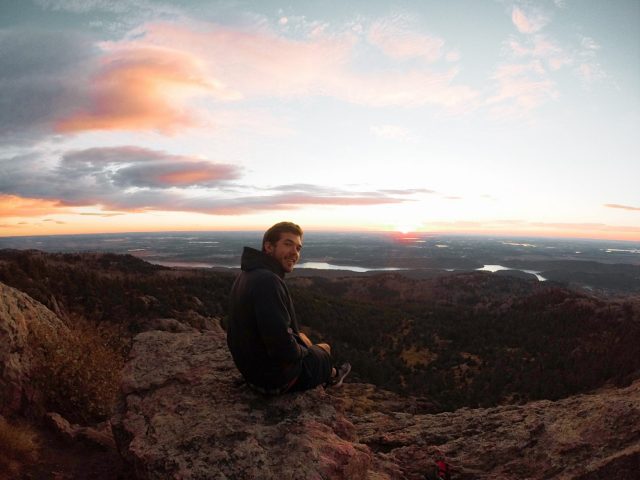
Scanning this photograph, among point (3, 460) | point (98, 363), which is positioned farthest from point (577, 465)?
point (98, 363)

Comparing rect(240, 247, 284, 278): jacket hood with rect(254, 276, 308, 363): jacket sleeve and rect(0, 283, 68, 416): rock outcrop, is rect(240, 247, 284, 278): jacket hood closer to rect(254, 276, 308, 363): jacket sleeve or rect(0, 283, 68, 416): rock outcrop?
rect(254, 276, 308, 363): jacket sleeve

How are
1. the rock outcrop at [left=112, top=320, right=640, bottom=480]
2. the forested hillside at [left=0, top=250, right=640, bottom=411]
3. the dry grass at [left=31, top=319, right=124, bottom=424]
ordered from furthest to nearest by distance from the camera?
the forested hillside at [left=0, top=250, right=640, bottom=411] → the dry grass at [left=31, top=319, right=124, bottom=424] → the rock outcrop at [left=112, top=320, right=640, bottom=480]

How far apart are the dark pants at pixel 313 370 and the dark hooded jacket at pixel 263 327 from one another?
0.68 feet

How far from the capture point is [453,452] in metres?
5.91

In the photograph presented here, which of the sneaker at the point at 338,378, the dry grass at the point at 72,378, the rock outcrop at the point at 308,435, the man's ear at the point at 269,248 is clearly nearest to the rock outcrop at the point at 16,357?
the dry grass at the point at 72,378

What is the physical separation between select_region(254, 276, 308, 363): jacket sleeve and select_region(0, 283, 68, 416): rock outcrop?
17.6ft

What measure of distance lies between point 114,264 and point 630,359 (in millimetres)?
59189

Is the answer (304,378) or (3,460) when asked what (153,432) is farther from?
(3,460)

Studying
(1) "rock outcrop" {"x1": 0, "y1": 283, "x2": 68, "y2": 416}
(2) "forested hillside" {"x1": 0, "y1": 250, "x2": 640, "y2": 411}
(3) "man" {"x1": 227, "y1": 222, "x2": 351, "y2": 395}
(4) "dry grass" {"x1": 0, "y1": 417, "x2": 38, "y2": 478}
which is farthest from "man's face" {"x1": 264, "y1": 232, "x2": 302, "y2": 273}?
(2) "forested hillside" {"x1": 0, "y1": 250, "x2": 640, "y2": 411}

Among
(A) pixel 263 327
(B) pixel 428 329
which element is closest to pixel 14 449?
(A) pixel 263 327

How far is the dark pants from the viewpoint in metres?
4.73

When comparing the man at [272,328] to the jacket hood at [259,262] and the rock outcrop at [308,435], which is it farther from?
the rock outcrop at [308,435]

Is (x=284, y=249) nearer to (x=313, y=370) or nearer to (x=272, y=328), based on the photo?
(x=272, y=328)

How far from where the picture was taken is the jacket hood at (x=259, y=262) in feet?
14.8
